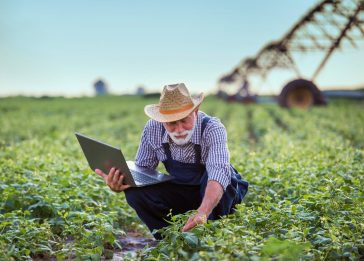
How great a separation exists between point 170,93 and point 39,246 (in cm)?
173

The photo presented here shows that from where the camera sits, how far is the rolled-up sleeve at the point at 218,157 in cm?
425

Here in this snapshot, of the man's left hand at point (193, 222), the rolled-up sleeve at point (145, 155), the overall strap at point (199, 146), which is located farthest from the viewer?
the rolled-up sleeve at point (145, 155)

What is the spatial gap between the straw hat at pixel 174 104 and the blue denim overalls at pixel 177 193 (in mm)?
262

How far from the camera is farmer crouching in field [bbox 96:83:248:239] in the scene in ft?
14.4

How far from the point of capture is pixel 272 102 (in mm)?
30656

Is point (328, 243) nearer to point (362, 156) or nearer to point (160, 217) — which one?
point (160, 217)

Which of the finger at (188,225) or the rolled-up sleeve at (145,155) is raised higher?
the rolled-up sleeve at (145,155)

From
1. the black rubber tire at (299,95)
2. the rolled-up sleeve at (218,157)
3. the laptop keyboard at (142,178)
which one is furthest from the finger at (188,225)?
the black rubber tire at (299,95)

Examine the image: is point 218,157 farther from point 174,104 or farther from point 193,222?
point 193,222

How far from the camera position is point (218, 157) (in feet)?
14.3

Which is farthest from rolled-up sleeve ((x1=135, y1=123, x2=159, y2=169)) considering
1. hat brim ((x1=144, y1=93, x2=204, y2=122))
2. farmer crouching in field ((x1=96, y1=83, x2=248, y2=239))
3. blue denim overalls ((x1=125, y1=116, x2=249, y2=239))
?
hat brim ((x1=144, y1=93, x2=204, y2=122))

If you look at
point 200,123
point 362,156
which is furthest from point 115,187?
point 362,156

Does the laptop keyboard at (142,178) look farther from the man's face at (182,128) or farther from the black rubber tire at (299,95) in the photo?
the black rubber tire at (299,95)

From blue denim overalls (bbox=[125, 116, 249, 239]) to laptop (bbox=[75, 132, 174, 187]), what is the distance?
4.3 inches
